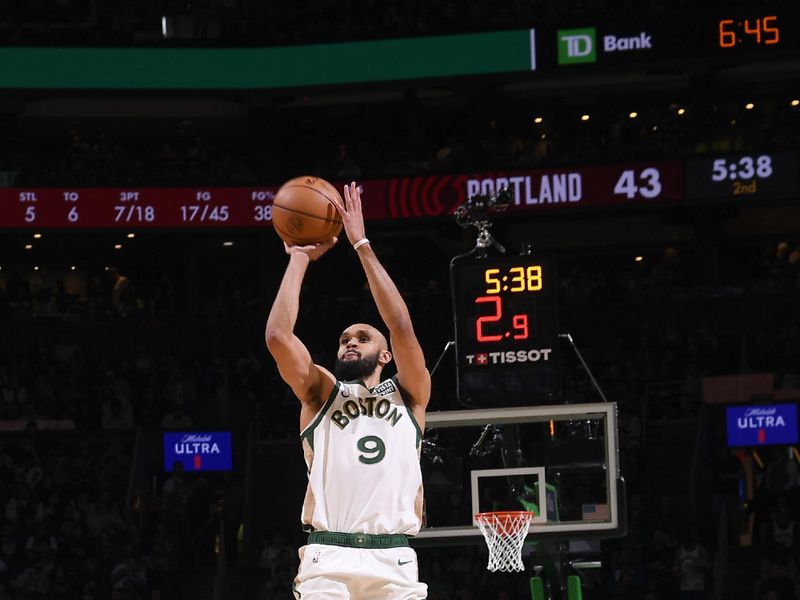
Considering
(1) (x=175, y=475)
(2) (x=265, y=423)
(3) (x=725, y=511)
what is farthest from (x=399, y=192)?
(3) (x=725, y=511)

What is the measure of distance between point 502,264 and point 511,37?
15.2 m

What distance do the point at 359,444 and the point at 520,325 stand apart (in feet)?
19.4

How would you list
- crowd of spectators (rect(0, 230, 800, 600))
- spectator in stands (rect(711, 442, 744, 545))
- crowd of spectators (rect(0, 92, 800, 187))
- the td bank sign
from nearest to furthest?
crowd of spectators (rect(0, 230, 800, 600))
spectator in stands (rect(711, 442, 744, 545))
the td bank sign
crowd of spectators (rect(0, 92, 800, 187))

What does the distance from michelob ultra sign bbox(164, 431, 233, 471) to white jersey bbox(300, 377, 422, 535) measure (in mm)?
18024

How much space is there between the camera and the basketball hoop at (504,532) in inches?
430

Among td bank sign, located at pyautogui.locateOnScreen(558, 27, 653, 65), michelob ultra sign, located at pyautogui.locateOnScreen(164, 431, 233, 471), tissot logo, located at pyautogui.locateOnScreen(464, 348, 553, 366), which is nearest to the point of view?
tissot logo, located at pyautogui.locateOnScreen(464, 348, 553, 366)

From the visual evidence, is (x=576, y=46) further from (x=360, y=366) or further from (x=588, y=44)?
(x=360, y=366)

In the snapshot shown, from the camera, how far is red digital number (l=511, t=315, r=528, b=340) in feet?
39.7

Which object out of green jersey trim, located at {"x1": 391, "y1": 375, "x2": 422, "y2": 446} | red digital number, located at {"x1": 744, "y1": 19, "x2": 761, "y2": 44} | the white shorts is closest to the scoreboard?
red digital number, located at {"x1": 744, "y1": 19, "x2": 761, "y2": 44}

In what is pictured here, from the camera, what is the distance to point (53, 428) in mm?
24500

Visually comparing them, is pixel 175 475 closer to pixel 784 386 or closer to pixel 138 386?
pixel 138 386

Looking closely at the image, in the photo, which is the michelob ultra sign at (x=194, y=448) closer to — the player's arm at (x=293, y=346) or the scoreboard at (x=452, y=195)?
the scoreboard at (x=452, y=195)

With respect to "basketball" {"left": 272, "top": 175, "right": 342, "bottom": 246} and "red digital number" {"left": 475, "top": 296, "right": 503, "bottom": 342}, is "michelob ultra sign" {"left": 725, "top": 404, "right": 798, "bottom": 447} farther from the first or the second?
"basketball" {"left": 272, "top": 175, "right": 342, "bottom": 246}

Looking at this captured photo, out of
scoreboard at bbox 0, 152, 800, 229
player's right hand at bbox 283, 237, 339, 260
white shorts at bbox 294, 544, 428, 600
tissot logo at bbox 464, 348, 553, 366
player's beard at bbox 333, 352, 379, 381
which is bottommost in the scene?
white shorts at bbox 294, 544, 428, 600
